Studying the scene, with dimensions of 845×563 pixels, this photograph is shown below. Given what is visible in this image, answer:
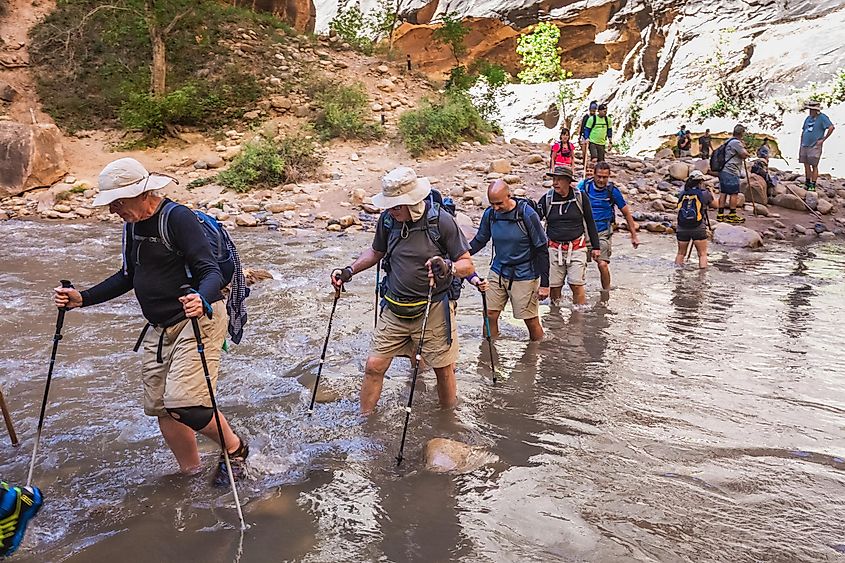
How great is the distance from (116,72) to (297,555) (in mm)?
22117

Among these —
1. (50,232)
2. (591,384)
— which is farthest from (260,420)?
(50,232)

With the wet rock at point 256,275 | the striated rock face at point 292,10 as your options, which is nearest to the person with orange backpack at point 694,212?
the wet rock at point 256,275

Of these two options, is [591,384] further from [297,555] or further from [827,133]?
[827,133]

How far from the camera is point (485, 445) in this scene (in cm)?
483

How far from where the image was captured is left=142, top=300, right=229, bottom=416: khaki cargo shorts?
12.2 ft

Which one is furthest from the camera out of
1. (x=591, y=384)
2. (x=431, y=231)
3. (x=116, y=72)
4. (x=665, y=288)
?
(x=116, y=72)

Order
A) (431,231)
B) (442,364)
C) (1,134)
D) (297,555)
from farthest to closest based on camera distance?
(1,134) → (442,364) → (431,231) → (297,555)

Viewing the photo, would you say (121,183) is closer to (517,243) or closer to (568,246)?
(517,243)

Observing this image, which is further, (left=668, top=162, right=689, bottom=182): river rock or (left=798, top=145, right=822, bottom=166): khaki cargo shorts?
(left=668, top=162, right=689, bottom=182): river rock

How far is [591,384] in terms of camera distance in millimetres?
6109

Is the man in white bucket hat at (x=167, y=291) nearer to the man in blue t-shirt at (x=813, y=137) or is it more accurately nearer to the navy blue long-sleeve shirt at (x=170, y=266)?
the navy blue long-sleeve shirt at (x=170, y=266)

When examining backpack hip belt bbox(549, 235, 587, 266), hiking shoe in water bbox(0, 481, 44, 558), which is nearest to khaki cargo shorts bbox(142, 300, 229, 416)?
hiking shoe in water bbox(0, 481, 44, 558)

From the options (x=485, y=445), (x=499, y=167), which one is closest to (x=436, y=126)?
(x=499, y=167)

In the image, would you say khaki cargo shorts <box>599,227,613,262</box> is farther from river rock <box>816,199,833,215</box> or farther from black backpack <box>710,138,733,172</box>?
river rock <box>816,199,833,215</box>
